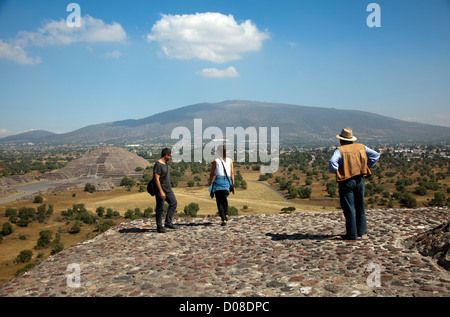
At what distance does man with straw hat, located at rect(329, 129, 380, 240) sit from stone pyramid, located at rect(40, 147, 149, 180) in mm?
86537

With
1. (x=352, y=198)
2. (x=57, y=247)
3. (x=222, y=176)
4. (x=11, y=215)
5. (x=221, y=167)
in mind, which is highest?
(x=221, y=167)

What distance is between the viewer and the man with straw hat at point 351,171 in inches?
268

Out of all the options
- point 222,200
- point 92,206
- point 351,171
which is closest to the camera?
point 351,171

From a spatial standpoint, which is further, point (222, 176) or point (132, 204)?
point (132, 204)

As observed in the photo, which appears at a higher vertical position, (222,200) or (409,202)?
(222,200)

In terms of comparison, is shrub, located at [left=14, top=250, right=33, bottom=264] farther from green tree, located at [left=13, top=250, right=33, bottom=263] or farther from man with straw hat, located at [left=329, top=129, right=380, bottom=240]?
man with straw hat, located at [left=329, top=129, right=380, bottom=240]

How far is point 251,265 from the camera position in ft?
19.8

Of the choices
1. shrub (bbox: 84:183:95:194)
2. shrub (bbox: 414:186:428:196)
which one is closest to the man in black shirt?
shrub (bbox: 414:186:428:196)

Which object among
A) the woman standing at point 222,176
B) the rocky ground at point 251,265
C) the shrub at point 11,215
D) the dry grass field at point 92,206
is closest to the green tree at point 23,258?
the dry grass field at point 92,206

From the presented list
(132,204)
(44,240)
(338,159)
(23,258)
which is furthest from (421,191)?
(23,258)

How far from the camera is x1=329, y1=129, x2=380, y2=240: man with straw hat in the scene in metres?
6.80

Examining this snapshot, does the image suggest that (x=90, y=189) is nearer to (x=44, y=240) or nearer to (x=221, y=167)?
(x=44, y=240)

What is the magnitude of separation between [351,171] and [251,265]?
3112 millimetres
